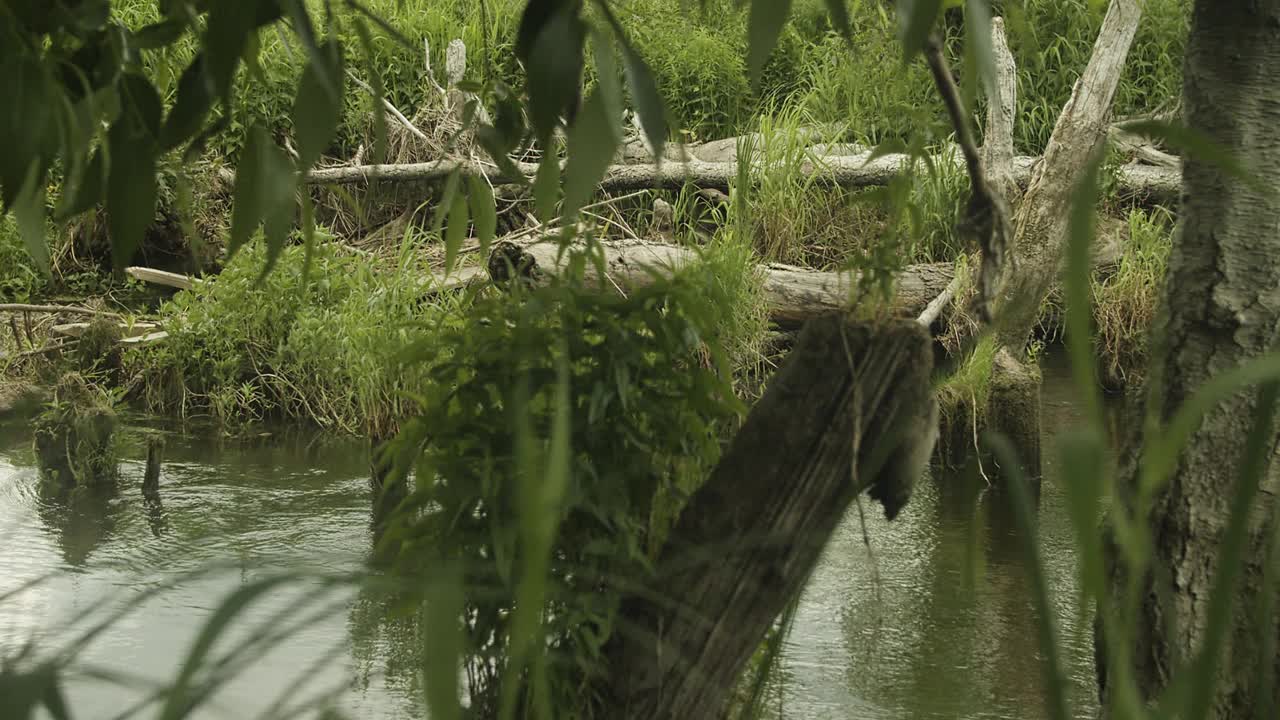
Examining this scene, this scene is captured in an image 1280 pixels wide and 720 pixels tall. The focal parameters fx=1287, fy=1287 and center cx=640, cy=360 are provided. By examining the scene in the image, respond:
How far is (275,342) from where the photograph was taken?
22.3 ft

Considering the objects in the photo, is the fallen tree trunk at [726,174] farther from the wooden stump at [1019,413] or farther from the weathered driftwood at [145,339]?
the wooden stump at [1019,413]

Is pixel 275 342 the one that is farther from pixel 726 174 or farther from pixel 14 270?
pixel 726 174

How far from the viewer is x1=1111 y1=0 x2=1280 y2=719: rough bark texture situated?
2.42 metres

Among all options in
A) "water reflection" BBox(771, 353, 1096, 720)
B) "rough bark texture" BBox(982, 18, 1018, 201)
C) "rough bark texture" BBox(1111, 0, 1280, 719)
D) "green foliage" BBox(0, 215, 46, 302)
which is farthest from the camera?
"green foliage" BBox(0, 215, 46, 302)

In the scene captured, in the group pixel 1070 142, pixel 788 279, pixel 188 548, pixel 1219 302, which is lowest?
pixel 188 548

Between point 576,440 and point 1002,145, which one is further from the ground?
point 1002,145

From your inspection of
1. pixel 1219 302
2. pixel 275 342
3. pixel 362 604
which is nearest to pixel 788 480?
pixel 362 604

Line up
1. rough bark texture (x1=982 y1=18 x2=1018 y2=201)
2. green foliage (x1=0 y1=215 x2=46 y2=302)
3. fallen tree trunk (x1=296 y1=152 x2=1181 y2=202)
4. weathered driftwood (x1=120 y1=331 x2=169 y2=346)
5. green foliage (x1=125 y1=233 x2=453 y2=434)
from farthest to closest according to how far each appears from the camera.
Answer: fallen tree trunk (x1=296 y1=152 x2=1181 y2=202), green foliage (x1=0 y1=215 x2=46 y2=302), rough bark texture (x1=982 y1=18 x2=1018 y2=201), weathered driftwood (x1=120 y1=331 x2=169 y2=346), green foliage (x1=125 y1=233 x2=453 y2=434)

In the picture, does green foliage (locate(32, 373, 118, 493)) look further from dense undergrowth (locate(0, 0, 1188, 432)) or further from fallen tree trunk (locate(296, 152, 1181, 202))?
fallen tree trunk (locate(296, 152, 1181, 202))

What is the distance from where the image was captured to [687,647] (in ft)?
5.55

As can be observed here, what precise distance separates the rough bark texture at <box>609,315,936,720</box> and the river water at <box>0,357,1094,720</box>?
2.95 ft

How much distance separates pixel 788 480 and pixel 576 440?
1.47ft

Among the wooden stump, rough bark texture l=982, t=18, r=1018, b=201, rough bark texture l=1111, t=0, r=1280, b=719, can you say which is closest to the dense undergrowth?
rough bark texture l=982, t=18, r=1018, b=201

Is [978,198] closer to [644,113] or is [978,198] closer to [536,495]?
[644,113]
